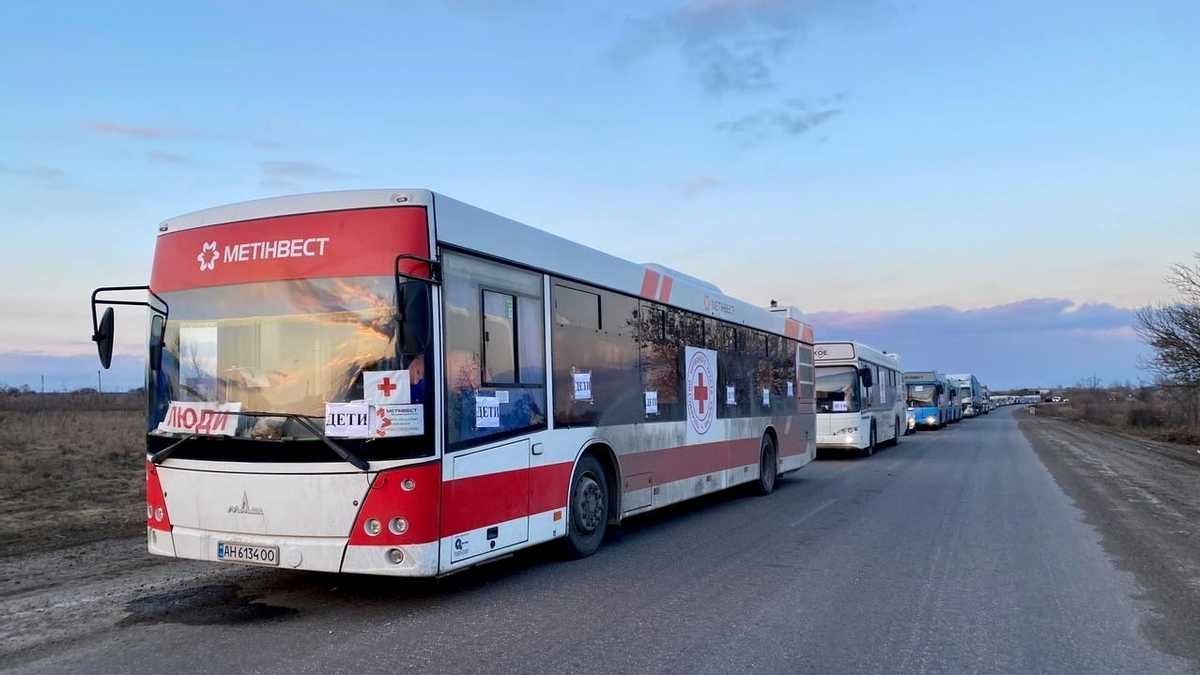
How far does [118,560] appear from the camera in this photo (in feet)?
29.6

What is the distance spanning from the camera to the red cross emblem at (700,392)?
11914mm

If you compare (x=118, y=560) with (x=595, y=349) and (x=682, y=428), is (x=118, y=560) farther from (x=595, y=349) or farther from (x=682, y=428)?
(x=682, y=428)

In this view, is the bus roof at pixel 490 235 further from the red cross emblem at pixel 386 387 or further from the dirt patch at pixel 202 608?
the dirt patch at pixel 202 608

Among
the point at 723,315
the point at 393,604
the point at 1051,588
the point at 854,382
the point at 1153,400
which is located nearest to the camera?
the point at 393,604

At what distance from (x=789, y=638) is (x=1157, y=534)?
7.24 m

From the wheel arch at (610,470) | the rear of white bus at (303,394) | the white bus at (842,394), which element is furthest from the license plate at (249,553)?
the white bus at (842,394)

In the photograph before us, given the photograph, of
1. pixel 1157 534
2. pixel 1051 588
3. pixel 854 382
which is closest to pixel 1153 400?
pixel 854 382

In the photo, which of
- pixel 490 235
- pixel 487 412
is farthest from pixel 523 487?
pixel 490 235

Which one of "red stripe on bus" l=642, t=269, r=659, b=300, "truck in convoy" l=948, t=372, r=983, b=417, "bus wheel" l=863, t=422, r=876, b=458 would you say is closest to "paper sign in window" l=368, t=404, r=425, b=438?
"red stripe on bus" l=642, t=269, r=659, b=300

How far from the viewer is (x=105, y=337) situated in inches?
278

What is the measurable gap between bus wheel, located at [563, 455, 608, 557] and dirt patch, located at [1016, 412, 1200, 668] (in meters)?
4.82

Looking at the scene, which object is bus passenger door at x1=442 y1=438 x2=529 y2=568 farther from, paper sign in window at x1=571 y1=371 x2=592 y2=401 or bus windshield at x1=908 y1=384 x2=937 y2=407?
bus windshield at x1=908 y1=384 x2=937 y2=407

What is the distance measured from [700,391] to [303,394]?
6631mm

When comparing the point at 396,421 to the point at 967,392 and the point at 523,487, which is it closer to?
the point at 523,487
